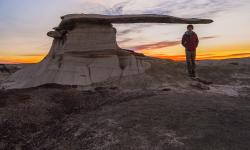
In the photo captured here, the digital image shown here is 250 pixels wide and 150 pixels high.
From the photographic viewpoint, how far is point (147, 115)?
8.84 m

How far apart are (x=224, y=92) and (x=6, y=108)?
27.7 feet

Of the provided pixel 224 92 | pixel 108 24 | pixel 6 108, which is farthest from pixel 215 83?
pixel 6 108

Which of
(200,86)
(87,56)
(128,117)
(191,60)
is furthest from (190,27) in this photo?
(128,117)

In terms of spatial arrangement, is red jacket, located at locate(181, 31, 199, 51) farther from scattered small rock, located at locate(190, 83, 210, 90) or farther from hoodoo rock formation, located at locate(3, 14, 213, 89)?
scattered small rock, located at locate(190, 83, 210, 90)

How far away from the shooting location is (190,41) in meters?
14.8

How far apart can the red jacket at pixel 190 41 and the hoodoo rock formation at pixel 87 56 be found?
1336 millimetres

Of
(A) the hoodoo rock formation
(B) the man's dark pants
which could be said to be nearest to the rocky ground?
(A) the hoodoo rock formation

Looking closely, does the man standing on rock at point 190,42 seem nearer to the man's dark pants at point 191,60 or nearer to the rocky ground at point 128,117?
the man's dark pants at point 191,60

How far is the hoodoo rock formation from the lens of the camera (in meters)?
14.6

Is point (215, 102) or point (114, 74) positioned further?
point (114, 74)

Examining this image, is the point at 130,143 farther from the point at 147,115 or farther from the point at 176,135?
the point at 147,115

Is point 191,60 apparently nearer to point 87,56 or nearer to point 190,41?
point 190,41

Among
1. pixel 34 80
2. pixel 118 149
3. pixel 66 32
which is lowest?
pixel 118 149

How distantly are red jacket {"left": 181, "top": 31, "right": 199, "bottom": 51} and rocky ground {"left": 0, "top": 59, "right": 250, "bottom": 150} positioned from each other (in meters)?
1.71
